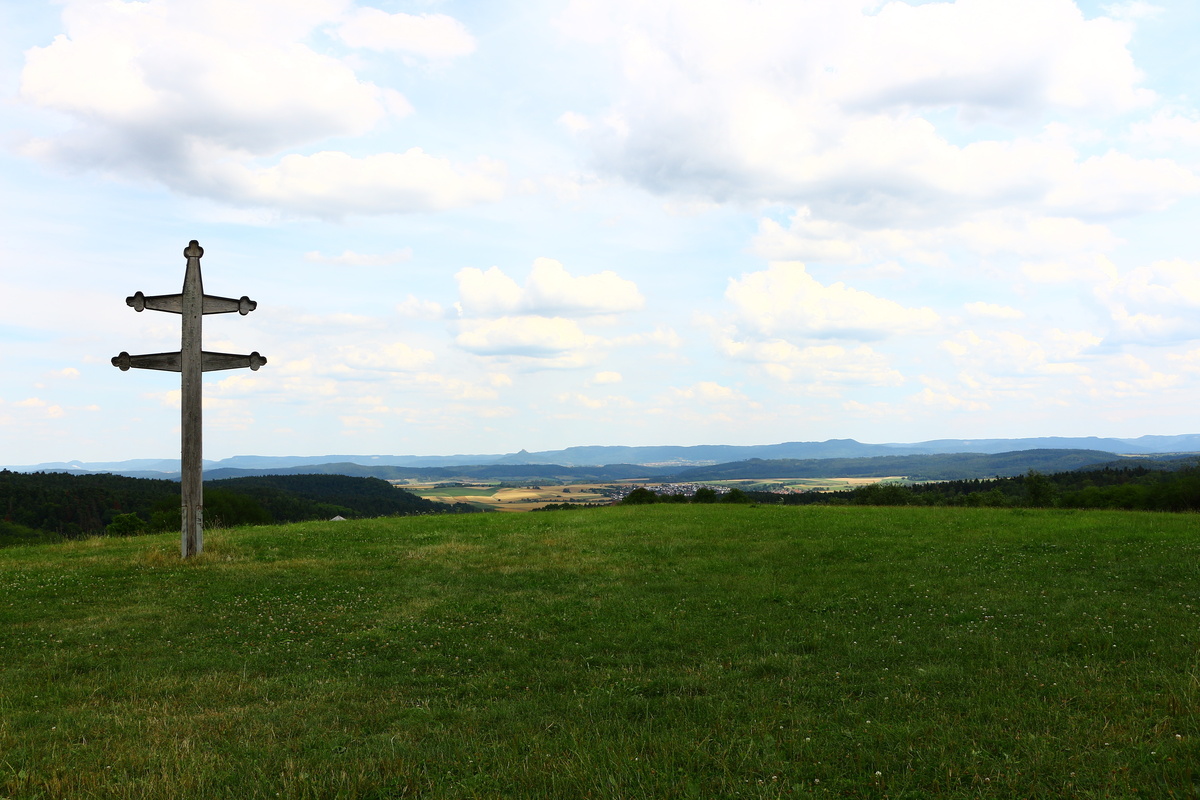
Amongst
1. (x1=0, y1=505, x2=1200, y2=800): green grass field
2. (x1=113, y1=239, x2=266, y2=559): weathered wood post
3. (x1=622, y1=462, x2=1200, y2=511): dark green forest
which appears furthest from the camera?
(x1=622, y1=462, x2=1200, y2=511): dark green forest

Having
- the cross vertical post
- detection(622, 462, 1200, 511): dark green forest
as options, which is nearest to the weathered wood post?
the cross vertical post

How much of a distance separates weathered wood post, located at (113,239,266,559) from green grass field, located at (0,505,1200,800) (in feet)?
5.46

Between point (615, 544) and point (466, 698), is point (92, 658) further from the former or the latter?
point (615, 544)

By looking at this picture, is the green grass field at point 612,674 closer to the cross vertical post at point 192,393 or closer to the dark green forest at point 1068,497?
the cross vertical post at point 192,393

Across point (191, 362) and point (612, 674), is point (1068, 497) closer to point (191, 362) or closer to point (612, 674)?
point (612, 674)

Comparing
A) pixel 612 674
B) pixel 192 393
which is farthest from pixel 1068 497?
pixel 192 393

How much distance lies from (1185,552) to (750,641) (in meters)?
14.4

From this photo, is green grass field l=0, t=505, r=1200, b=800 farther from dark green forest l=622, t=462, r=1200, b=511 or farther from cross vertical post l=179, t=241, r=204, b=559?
dark green forest l=622, t=462, r=1200, b=511

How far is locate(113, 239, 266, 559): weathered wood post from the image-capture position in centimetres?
2045

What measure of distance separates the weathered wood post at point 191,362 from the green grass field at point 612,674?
1666mm

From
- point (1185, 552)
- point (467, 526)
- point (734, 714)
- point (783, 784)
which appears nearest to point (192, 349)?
point (467, 526)

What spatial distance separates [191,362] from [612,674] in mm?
17525

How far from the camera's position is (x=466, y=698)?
369 inches

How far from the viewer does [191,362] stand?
20750 mm
